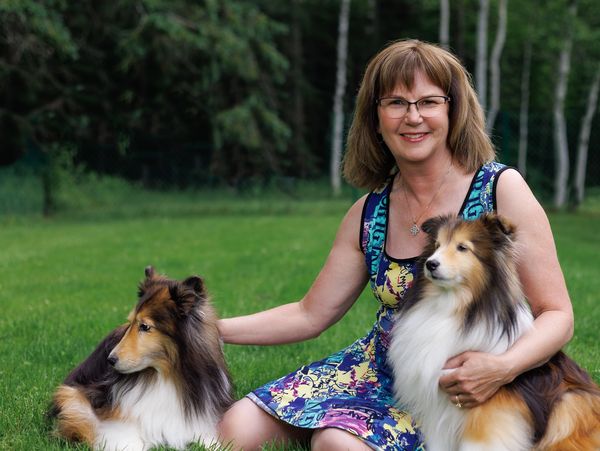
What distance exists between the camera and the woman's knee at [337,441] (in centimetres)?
320

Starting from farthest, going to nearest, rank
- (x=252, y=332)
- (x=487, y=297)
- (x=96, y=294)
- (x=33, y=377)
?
(x=96, y=294) < (x=33, y=377) < (x=252, y=332) < (x=487, y=297)

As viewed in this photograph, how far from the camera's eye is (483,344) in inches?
116

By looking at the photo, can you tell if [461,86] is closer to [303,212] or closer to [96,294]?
[96,294]

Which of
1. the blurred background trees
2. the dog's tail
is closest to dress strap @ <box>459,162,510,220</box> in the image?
the dog's tail

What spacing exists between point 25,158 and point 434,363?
15812 mm

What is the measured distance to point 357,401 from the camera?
137 inches

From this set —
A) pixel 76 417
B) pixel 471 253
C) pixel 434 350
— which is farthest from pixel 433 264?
pixel 76 417

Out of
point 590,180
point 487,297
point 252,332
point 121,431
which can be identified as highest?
point 487,297

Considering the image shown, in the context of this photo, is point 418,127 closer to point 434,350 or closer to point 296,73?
point 434,350

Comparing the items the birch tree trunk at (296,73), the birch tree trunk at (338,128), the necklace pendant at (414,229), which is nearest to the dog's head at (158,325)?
the necklace pendant at (414,229)

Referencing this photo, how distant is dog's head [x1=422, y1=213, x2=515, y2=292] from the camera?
286 cm

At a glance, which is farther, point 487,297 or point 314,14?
point 314,14

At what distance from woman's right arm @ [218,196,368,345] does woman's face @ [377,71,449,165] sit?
0.47 metres

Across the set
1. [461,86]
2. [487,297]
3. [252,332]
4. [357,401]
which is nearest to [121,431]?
[252,332]
